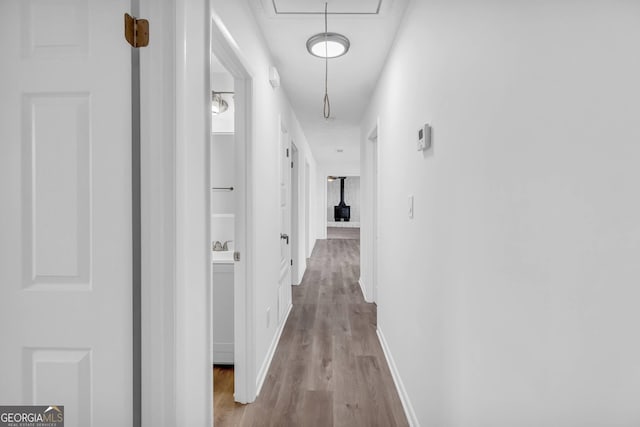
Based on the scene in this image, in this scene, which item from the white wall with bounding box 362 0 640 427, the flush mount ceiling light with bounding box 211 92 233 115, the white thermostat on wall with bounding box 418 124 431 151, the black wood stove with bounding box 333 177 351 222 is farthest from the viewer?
the black wood stove with bounding box 333 177 351 222

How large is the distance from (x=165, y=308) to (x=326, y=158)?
326 inches

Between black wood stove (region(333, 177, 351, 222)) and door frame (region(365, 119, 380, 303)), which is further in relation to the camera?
black wood stove (region(333, 177, 351, 222))

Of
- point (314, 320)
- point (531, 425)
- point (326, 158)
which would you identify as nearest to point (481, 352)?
point (531, 425)

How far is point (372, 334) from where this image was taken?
3322 mm

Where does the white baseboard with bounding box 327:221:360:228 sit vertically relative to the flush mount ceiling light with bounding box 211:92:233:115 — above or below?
below

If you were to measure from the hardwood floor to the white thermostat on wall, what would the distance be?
5.04ft

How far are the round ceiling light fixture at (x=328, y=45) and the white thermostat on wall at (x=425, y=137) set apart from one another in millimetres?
1138

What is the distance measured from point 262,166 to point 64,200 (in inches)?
56.9

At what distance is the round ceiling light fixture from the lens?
2.44 meters

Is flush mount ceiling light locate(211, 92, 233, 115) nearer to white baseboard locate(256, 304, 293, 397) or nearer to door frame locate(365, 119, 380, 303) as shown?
door frame locate(365, 119, 380, 303)

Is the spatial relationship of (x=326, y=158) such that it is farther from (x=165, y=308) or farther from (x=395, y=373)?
(x=165, y=308)

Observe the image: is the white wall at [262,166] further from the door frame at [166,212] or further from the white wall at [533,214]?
the white wall at [533,214]

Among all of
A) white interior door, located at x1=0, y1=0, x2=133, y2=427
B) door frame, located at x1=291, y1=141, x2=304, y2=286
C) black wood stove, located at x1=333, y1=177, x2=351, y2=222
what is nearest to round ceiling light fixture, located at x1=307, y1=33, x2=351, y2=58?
white interior door, located at x1=0, y1=0, x2=133, y2=427

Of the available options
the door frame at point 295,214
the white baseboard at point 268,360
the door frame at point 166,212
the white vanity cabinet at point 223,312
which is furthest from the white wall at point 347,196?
the door frame at point 166,212
